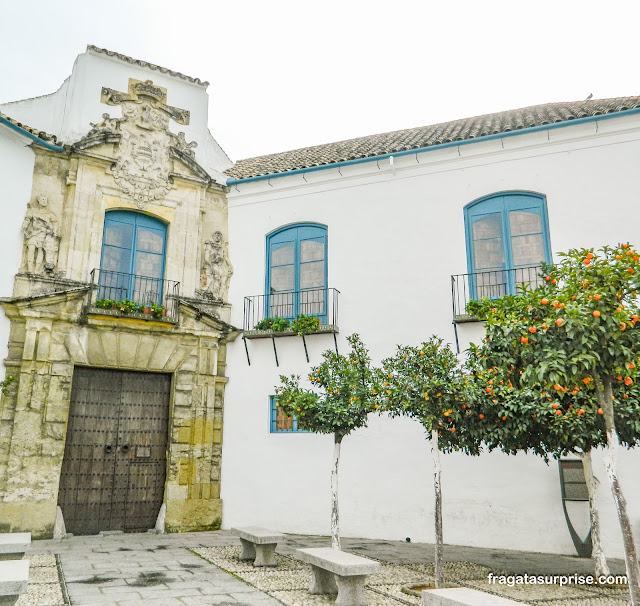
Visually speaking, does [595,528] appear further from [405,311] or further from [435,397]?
[405,311]

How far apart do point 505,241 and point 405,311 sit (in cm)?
201

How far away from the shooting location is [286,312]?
1097 cm

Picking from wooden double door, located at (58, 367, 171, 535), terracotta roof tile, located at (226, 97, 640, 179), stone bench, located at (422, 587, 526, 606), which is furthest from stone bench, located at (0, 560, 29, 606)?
terracotta roof tile, located at (226, 97, 640, 179)

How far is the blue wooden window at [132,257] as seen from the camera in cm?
1042

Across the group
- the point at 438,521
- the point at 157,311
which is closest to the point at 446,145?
the point at 157,311

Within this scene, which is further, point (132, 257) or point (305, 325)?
point (132, 257)

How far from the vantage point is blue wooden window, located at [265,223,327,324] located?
10852mm

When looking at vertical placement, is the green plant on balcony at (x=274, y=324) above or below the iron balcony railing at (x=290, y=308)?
below

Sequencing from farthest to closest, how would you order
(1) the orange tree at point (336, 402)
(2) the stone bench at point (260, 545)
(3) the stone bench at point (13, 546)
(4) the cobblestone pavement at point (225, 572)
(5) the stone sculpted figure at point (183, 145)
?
(5) the stone sculpted figure at point (183, 145), (1) the orange tree at point (336, 402), (2) the stone bench at point (260, 545), (3) the stone bench at point (13, 546), (4) the cobblestone pavement at point (225, 572)

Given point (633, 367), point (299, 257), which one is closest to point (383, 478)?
point (299, 257)

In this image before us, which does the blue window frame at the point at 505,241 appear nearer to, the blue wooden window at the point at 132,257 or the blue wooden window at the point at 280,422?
the blue wooden window at the point at 280,422

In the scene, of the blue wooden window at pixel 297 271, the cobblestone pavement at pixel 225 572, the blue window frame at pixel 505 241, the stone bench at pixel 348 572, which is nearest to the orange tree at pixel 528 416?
the cobblestone pavement at pixel 225 572

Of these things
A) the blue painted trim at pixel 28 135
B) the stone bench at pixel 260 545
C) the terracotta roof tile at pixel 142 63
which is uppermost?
the terracotta roof tile at pixel 142 63

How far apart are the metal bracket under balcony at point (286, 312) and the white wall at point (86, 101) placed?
283cm
